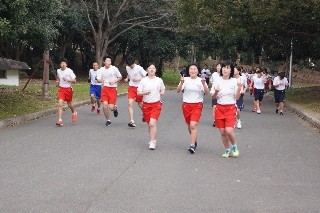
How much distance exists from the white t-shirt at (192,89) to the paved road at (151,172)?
1.01 m

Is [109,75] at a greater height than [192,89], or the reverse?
[109,75]

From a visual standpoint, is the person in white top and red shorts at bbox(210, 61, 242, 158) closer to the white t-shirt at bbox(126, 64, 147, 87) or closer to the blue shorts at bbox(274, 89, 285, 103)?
the white t-shirt at bbox(126, 64, 147, 87)

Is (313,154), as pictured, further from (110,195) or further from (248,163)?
(110,195)

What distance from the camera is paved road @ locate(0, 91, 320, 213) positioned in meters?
5.47

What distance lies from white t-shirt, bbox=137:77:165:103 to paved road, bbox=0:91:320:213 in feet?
3.18

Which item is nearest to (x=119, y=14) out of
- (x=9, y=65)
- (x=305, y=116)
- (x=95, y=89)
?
(x=9, y=65)

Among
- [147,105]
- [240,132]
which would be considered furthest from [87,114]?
[147,105]

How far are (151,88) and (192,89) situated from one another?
0.98 meters

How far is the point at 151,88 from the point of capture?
9320mm

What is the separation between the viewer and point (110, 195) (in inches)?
227

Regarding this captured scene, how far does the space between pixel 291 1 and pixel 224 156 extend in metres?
13.0

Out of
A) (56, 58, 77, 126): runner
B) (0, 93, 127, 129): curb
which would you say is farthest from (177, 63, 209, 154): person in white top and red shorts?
(0, 93, 127, 129): curb

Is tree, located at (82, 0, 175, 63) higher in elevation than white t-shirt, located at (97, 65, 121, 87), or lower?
higher

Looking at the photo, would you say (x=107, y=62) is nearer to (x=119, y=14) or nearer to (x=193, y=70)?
(x=193, y=70)
